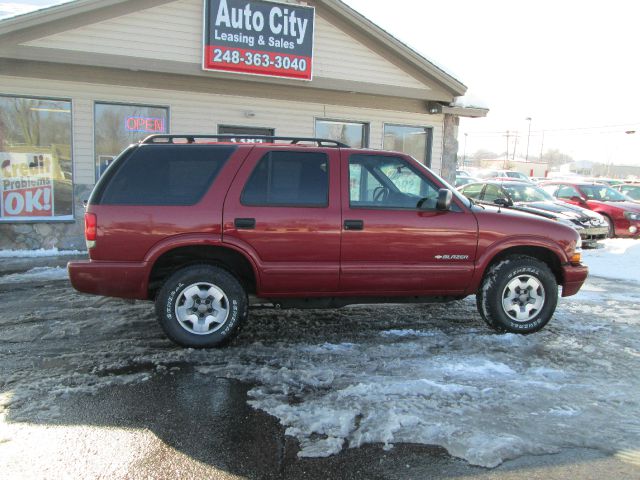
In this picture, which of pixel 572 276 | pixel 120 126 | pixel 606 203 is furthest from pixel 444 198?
pixel 606 203

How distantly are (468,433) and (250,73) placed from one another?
8.12 metres

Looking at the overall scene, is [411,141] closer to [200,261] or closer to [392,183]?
[392,183]

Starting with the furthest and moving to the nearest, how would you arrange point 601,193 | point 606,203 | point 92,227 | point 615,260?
1. point 601,193
2. point 606,203
3. point 615,260
4. point 92,227

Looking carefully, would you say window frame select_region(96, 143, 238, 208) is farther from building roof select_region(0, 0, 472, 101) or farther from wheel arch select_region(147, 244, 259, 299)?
building roof select_region(0, 0, 472, 101)

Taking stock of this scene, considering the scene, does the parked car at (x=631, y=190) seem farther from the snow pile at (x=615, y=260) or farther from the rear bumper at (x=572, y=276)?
the rear bumper at (x=572, y=276)

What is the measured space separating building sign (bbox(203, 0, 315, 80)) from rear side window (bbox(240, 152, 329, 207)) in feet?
17.9

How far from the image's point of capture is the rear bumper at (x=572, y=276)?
536cm

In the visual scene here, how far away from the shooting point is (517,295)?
5270 millimetres

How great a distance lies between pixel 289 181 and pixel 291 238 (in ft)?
1.78

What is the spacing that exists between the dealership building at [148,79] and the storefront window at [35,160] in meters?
0.02

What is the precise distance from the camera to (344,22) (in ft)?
34.3

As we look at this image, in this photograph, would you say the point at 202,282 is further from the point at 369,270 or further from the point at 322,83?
the point at 322,83

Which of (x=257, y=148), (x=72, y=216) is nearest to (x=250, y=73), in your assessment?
(x=72, y=216)

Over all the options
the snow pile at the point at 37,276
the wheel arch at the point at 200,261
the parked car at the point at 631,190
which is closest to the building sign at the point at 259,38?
the snow pile at the point at 37,276
